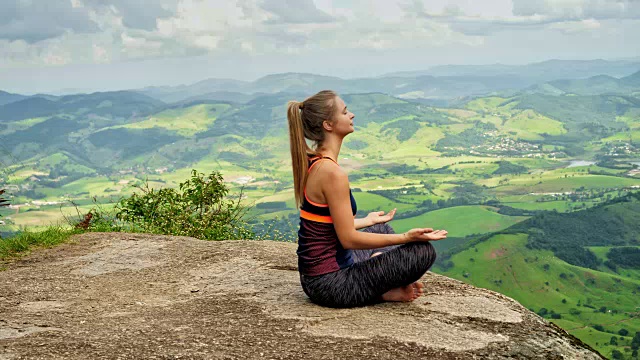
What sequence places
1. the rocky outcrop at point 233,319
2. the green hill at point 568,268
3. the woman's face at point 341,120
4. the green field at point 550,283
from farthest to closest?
the green field at point 550,283 < the green hill at point 568,268 < the woman's face at point 341,120 < the rocky outcrop at point 233,319

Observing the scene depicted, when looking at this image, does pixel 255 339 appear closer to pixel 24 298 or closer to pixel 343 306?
pixel 343 306

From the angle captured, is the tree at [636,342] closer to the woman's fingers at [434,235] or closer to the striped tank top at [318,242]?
Answer: the woman's fingers at [434,235]

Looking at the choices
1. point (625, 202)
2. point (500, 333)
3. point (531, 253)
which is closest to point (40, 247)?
point (500, 333)

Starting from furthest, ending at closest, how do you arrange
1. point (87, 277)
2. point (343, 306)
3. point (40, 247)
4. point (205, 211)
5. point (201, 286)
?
1. point (205, 211)
2. point (40, 247)
3. point (87, 277)
4. point (201, 286)
5. point (343, 306)

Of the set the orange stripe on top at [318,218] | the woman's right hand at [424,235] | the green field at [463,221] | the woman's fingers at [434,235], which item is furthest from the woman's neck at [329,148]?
the green field at [463,221]

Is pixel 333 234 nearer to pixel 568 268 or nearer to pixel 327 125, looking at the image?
pixel 327 125

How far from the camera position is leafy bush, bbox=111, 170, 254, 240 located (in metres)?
13.8

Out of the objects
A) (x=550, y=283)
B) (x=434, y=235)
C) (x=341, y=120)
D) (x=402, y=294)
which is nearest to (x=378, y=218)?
(x=402, y=294)

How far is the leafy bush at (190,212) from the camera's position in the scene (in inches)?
542

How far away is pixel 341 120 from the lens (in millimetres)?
6148

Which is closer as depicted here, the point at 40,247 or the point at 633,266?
the point at 40,247

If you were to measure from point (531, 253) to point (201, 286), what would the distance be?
122787mm

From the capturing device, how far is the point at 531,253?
401ft

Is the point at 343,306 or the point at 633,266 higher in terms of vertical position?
the point at 343,306
